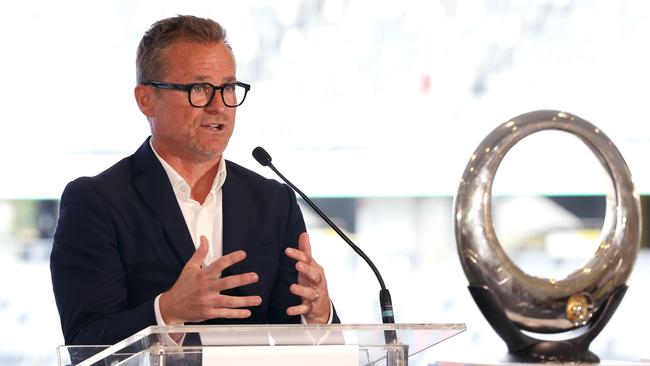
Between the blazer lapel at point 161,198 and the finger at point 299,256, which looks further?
the blazer lapel at point 161,198

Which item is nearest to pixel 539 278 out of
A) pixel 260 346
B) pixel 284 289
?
pixel 284 289

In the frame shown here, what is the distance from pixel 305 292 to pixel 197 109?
448 millimetres

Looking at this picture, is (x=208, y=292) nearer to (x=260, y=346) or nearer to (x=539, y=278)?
(x=260, y=346)

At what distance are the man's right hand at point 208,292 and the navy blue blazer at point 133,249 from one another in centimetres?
11

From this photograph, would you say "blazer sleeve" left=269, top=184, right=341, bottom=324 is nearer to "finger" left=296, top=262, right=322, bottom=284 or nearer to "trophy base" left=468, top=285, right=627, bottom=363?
"finger" left=296, top=262, right=322, bottom=284

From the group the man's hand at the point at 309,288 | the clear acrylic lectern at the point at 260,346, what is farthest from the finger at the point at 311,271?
the clear acrylic lectern at the point at 260,346

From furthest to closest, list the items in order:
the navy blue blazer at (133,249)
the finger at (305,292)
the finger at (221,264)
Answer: the navy blue blazer at (133,249) < the finger at (305,292) < the finger at (221,264)

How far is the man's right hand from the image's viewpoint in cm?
181

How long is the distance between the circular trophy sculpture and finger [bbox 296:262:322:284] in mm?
256

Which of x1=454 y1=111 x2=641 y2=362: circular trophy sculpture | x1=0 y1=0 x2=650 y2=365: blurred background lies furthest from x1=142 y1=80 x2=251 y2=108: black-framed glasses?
x1=0 y1=0 x2=650 y2=365: blurred background

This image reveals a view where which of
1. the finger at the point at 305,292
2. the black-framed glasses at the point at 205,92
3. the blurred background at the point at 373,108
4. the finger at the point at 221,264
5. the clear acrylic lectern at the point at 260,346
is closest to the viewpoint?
the clear acrylic lectern at the point at 260,346

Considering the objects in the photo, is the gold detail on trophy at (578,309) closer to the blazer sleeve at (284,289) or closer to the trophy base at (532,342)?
the trophy base at (532,342)

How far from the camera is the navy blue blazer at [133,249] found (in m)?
2.05

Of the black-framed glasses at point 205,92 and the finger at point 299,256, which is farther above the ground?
the black-framed glasses at point 205,92
